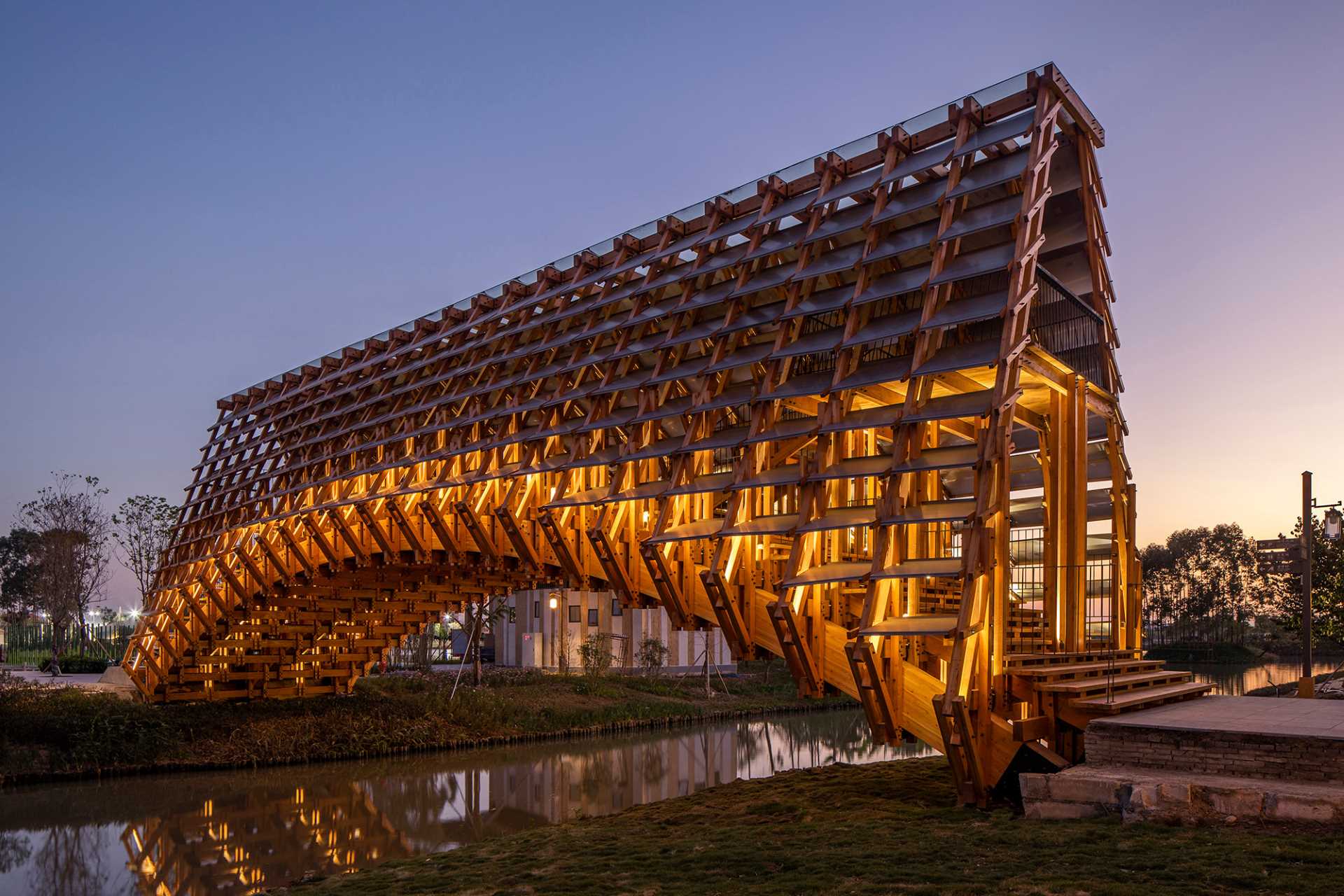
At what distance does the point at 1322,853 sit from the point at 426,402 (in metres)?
18.6

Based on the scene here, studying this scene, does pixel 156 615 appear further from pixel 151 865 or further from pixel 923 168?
pixel 923 168

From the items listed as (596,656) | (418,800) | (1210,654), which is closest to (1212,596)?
(1210,654)

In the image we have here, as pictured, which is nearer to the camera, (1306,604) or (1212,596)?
(1306,604)

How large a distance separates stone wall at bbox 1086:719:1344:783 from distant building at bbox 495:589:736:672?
41.4 m

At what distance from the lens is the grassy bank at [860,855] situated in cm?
848

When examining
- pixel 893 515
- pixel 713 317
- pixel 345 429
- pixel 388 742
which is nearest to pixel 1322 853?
pixel 893 515

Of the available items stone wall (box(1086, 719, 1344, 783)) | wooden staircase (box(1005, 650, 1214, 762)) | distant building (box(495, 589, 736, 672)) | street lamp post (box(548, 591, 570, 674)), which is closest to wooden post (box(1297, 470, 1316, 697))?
wooden staircase (box(1005, 650, 1214, 762))

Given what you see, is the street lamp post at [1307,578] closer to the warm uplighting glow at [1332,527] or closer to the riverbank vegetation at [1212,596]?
the warm uplighting glow at [1332,527]

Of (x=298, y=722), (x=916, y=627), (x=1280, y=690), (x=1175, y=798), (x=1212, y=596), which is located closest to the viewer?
(x=1175, y=798)

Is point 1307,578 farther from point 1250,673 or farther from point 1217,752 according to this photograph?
point 1250,673

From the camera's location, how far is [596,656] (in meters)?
43.6

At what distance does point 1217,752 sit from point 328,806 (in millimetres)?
17198

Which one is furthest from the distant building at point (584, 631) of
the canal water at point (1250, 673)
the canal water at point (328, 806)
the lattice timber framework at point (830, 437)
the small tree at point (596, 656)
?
the lattice timber framework at point (830, 437)

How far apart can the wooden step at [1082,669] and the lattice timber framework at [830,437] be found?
0.25 ft
